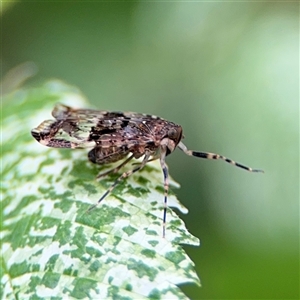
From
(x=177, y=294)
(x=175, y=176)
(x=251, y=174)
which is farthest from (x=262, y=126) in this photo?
(x=177, y=294)

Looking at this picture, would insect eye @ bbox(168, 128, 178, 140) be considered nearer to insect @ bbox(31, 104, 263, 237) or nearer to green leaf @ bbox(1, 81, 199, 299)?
insect @ bbox(31, 104, 263, 237)

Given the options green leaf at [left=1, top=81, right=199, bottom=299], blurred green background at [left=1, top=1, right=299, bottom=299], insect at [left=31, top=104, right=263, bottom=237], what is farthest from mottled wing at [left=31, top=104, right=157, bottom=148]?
blurred green background at [left=1, top=1, right=299, bottom=299]

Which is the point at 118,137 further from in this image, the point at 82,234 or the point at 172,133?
the point at 82,234

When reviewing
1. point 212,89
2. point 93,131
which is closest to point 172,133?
point 93,131

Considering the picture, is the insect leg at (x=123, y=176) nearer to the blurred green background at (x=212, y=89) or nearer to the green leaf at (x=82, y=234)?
the green leaf at (x=82, y=234)

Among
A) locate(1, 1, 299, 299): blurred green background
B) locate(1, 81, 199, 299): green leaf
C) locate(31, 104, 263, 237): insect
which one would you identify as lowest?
locate(1, 81, 199, 299): green leaf

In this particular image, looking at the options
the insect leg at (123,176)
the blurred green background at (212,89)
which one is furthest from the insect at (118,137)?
the blurred green background at (212,89)

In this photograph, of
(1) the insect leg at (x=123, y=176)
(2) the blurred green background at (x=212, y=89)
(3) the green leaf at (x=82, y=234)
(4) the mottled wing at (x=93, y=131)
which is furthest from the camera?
(2) the blurred green background at (x=212, y=89)

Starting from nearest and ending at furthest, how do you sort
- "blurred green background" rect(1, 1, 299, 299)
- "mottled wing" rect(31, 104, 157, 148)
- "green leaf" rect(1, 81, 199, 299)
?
"green leaf" rect(1, 81, 199, 299), "mottled wing" rect(31, 104, 157, 148), "blurred green background" rect(1, 1, 299, 299)
